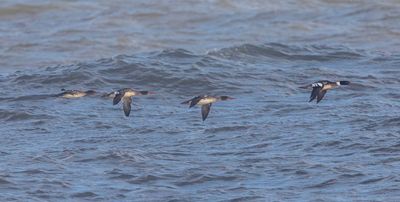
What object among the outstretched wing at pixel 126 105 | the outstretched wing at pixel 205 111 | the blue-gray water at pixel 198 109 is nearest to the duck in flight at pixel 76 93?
the blue-gray water at pixel 198 109

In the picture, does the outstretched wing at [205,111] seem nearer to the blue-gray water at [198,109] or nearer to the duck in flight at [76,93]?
the blue-gray water at [198,109]

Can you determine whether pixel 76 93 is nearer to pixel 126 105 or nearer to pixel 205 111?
pixel 126 105

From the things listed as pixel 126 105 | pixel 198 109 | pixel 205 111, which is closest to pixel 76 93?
pixel 126 105

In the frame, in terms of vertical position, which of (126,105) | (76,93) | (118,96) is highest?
(118,96)

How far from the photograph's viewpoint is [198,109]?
19.1 m

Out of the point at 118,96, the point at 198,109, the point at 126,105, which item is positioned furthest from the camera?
the point at 198,109

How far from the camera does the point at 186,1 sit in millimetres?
28969

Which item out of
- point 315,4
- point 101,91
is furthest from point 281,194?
point 315,4

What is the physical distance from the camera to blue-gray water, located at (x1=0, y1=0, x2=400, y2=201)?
15000mm

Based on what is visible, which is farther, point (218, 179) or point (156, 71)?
point (156, 71)

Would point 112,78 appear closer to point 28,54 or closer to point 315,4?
point 28,54

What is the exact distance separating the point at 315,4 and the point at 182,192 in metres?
14.2

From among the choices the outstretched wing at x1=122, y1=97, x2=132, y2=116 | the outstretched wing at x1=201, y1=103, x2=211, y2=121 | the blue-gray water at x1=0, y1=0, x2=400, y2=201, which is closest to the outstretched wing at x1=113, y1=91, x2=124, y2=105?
the outstretched wing at x1=122, y1=97, x2=132, y2=116

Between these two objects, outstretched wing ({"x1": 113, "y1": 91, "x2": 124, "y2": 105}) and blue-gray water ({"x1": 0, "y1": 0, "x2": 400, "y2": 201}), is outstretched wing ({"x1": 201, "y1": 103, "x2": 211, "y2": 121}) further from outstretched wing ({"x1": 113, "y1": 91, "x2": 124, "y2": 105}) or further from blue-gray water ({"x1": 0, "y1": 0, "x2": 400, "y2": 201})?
outstretched wing ({"x1": 113, "y1": 91, "x2": 124, "y2": 105})
